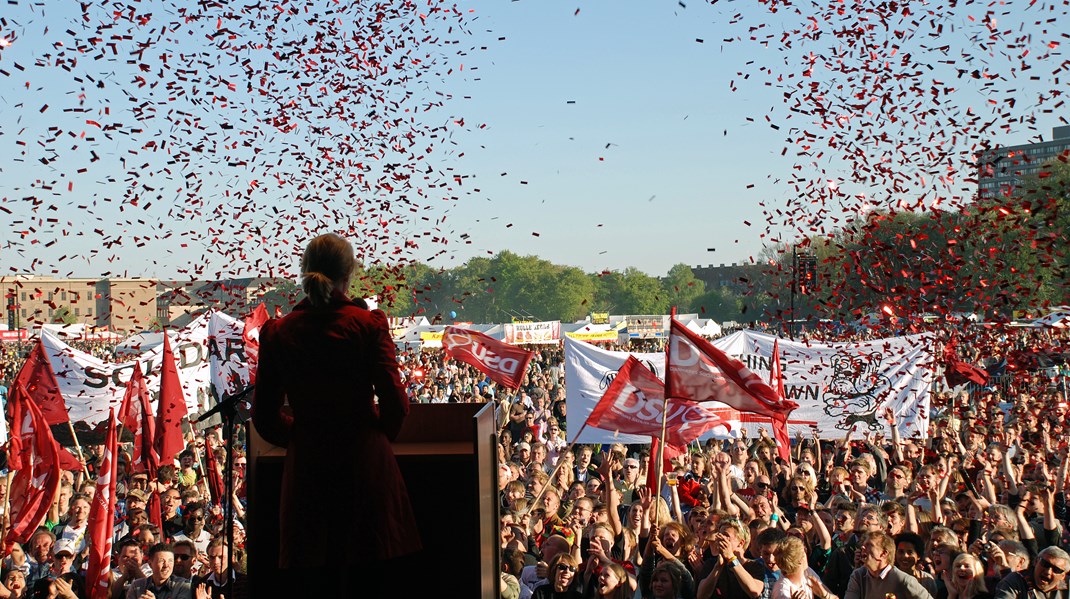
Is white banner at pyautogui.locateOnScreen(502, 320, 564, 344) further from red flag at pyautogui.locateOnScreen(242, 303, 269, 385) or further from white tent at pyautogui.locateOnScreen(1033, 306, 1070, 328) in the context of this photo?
red flag at pyautogui.locateOnScreen(242, 303, 269, 385)

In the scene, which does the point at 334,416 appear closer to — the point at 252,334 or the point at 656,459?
the point at 656,459

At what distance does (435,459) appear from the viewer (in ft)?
13.5

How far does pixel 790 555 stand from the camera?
24.9 ft

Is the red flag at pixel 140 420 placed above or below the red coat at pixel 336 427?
below

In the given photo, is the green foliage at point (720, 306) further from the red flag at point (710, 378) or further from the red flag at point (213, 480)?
the red flag at point (710, 378)

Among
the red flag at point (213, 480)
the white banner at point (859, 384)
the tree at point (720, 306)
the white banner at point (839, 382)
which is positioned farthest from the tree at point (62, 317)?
the tree at point (720, 306)

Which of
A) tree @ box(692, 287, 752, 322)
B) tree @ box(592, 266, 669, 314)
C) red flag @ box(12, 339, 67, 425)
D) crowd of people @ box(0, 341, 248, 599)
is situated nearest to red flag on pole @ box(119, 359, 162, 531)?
crowd of people @ box(0, 341, 248, 599)

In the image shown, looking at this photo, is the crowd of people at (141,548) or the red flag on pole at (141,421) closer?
the crowd of people at (141,548)

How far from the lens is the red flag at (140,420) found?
13.5 m

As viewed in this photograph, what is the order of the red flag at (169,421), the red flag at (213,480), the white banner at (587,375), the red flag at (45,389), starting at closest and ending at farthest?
the red flag at (213,480), the red flag at (45,389), the red flag at (169,421), the white banner at (587,375)

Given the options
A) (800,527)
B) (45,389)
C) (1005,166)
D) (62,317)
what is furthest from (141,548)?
(62,317)

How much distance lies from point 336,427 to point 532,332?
49.2 metres

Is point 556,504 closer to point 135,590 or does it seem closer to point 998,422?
point 135,590

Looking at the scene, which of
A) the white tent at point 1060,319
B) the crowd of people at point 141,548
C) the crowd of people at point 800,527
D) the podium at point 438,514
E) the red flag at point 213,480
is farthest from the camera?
the white tent at point 1060,319
